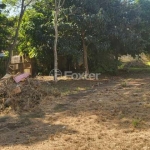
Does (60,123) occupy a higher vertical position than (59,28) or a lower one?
lower

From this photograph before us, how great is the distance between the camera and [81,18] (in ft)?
40.7

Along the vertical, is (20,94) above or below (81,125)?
above

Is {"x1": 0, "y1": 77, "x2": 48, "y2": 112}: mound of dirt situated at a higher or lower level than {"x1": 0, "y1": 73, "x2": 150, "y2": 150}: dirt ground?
higher

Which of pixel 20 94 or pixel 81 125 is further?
pixel 20 94

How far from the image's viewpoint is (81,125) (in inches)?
201

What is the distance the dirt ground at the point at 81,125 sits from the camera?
4.09 m

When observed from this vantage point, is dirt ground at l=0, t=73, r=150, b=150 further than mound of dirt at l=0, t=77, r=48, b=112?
No

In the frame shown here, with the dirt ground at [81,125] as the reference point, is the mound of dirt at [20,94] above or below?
above

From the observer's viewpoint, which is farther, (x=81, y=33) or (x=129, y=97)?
(x=81, y=33)

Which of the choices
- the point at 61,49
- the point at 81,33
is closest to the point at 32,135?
the point at 61,49

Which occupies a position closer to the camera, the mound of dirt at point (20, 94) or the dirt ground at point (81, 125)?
the dirt ground at point (81, 125)

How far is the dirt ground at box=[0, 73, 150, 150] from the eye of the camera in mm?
4086

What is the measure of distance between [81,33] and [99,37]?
96 cm

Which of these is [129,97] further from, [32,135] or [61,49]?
[61,49]
